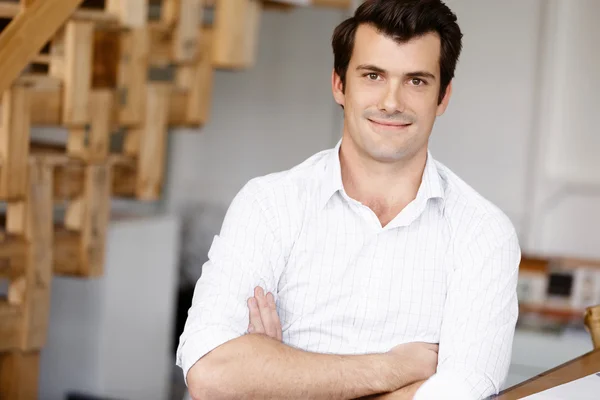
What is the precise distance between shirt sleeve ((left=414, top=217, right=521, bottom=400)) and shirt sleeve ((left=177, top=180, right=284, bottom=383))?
39 centimetres

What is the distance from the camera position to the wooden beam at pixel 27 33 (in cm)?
296

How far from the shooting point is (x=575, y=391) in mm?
1942

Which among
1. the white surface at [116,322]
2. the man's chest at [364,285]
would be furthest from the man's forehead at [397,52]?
the white surface at [116,322]

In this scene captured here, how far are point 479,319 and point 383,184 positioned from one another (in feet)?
1.23

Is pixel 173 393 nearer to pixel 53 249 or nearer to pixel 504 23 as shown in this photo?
pixel 53 249

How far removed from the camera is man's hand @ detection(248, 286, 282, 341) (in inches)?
84.8

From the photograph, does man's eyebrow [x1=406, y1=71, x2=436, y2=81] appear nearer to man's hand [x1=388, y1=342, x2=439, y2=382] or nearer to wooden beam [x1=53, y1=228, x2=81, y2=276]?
man's hand [x1=388, y1=342, x2=439, y2=382]

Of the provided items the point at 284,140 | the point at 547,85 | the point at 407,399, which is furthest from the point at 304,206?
the point at 284,140

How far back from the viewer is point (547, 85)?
15.3ft

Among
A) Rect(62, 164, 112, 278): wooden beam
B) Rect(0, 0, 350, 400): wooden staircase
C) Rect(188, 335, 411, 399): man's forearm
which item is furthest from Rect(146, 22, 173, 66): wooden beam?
Rect(188, 335, 411, 399): man's forearm

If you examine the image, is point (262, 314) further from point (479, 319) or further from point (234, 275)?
point (479, 319)

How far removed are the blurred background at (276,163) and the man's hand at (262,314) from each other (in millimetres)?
1223

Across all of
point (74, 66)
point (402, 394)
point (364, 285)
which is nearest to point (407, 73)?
point (364, 285)

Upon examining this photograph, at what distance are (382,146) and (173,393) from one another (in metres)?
3.02
